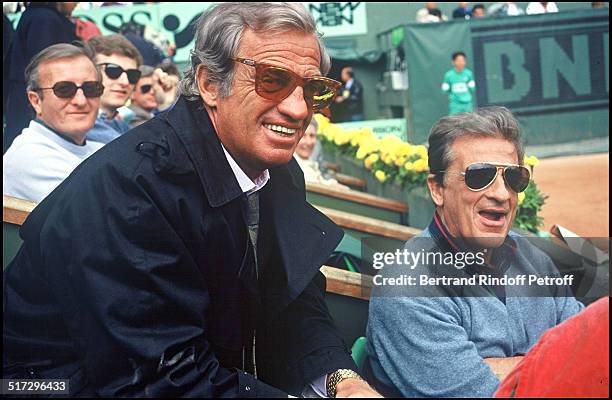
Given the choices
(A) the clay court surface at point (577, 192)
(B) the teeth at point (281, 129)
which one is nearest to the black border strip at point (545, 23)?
(A) the clay court surface at point (577, 192)

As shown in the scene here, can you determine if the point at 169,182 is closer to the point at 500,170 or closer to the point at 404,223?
the point at 500,170

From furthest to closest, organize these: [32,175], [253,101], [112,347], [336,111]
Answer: [336,111], [32,175], [253,101], [112,347]

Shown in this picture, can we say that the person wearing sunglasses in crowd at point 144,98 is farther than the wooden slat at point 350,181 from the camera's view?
No

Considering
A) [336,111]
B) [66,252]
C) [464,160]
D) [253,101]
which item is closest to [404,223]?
[336,111]

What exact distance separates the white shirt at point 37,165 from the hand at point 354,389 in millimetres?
923

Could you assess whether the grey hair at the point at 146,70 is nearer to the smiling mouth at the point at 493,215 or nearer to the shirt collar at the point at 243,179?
the shirt collar at the point at 243,179

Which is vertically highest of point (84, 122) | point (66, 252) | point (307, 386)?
point (84, 122)

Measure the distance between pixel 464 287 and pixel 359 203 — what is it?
148 cm

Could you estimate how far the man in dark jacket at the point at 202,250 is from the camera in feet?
4.25

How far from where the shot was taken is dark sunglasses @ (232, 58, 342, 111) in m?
1.42

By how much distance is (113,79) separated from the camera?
2.37m

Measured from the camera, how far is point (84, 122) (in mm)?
1974

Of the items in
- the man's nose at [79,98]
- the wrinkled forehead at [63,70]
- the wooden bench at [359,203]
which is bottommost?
the wooden bench at [359,203]

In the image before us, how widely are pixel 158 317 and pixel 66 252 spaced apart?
200 mm
